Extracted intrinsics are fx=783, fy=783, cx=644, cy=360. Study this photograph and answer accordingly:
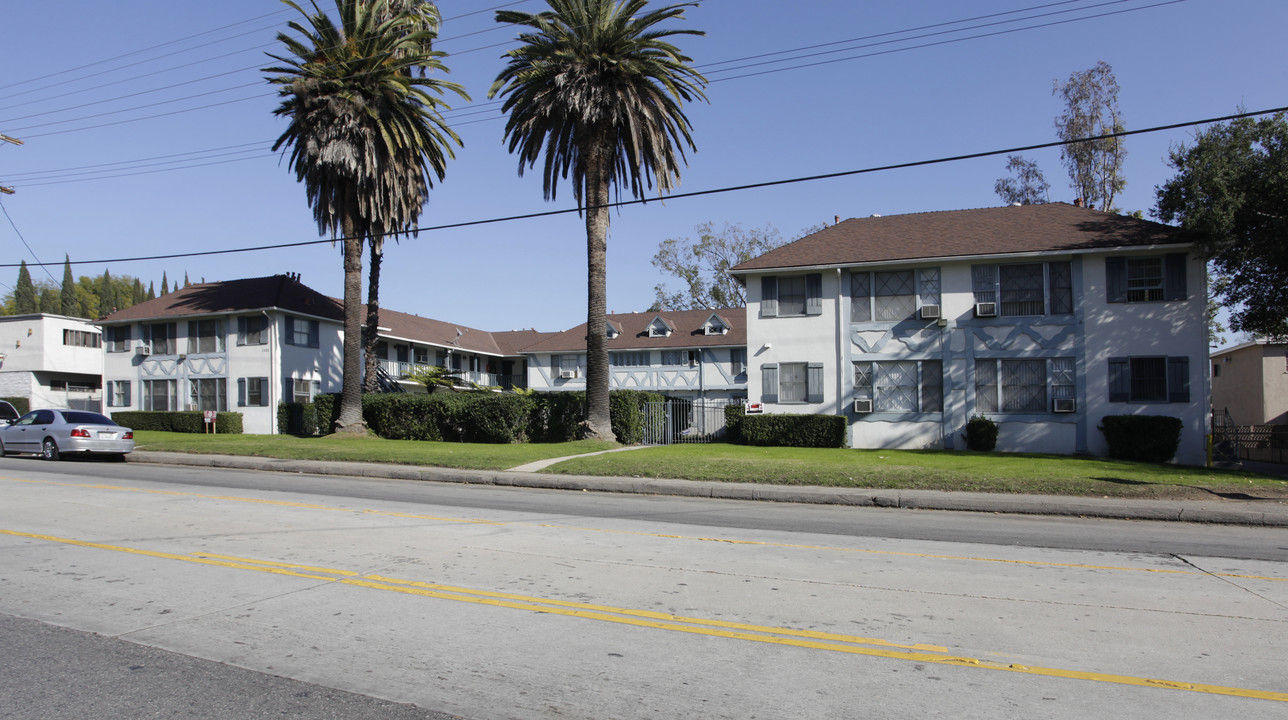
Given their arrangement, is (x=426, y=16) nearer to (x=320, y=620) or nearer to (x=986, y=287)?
(x=986, y=287)

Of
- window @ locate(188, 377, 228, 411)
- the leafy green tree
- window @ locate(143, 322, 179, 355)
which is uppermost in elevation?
the leafy green tree

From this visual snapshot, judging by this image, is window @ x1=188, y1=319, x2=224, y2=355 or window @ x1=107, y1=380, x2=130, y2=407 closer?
window @ x1=188, y1=319, x2=224, y2=355

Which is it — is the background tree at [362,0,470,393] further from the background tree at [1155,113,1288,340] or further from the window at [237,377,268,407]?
the background tree at [1155,113,1288,340]

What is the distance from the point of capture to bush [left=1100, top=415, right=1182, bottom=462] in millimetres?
23266

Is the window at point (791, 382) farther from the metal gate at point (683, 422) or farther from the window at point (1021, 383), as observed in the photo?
the window at point (1021, 383)

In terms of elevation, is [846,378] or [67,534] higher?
[846,378]

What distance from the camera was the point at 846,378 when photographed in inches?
1067

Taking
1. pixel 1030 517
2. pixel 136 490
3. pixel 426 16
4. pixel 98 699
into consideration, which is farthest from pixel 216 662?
pixel 426 16

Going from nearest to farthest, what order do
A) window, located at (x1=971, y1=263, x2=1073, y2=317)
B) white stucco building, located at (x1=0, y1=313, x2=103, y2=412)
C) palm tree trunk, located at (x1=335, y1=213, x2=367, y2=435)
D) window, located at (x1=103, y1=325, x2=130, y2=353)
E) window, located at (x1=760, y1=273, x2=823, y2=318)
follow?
window, located at (x1=971, y1=263, x2=1073, y2=317), window, located at (x1=760, y1=273, x2=823, y2=318), palm tree trunk, located at (x1=335, y1=213, x2=367, y2=435), window, located at (x1=103, y1=325, x2=130, y2=353), white stucco building, located at (x1=0, y1=313, x2=103, y2=412)

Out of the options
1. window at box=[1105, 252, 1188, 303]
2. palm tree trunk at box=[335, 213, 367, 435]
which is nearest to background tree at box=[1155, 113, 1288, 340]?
window at box=[1105, 252, 1188, 303]

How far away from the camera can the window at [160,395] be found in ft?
125

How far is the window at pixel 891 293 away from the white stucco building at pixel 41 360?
4324 cm

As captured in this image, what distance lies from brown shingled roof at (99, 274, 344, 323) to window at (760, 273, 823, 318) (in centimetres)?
2212

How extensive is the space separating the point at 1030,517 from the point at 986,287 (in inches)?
594
